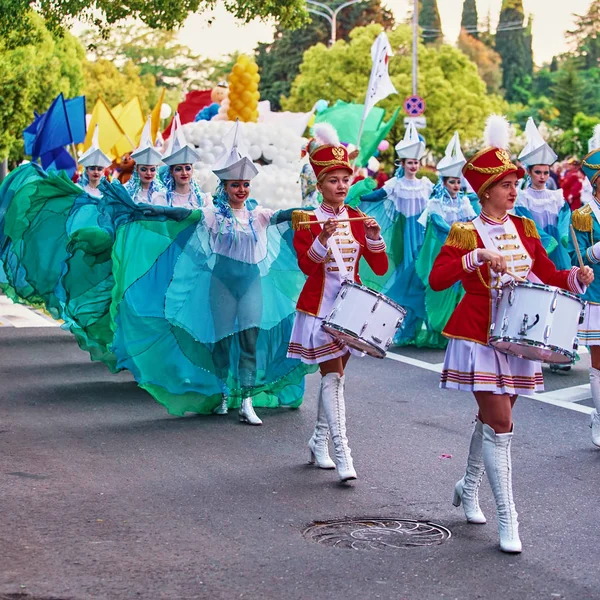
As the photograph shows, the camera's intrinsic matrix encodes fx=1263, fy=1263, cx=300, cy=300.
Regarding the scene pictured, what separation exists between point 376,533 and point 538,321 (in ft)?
4.33

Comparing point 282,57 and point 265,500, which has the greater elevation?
point 282,57

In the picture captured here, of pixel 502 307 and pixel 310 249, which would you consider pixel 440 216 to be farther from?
pixel 502 307

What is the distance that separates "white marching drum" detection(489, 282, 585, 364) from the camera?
18.6 ft

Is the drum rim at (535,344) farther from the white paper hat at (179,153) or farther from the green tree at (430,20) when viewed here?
the green tree at (430,20)

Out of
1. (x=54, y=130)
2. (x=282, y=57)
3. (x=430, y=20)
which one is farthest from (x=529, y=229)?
(x=430, y=20)

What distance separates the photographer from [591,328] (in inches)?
322

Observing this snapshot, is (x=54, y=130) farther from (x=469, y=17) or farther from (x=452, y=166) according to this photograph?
(x=469, y=17)

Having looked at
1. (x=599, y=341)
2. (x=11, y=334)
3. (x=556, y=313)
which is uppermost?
(x=556, y=313)

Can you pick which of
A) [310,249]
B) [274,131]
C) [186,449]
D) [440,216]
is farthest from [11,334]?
[310,249]

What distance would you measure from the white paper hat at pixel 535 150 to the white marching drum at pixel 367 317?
5.28 metres

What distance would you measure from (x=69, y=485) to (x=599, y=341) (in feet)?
11.4

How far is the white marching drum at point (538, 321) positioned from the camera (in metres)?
5.68

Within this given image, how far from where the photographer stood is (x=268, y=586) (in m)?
5.26

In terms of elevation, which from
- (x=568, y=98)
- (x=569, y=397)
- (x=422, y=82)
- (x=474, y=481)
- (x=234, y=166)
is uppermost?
(x=422, y=82)
